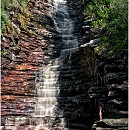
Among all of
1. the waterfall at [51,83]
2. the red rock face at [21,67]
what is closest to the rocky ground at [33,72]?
the red rock face at [21,67]

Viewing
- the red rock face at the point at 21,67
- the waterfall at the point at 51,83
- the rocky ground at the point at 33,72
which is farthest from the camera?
the red rock face at the point at 21,67

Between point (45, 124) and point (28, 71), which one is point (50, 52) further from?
point (45, 124)

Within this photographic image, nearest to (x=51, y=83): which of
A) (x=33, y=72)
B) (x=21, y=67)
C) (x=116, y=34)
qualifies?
(x=33, y=72)

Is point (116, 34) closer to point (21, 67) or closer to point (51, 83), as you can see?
point (51, 83)

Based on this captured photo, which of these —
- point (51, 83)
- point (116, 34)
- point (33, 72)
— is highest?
point (116, 34)

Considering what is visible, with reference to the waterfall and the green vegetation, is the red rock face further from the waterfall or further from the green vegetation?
the green vegetation

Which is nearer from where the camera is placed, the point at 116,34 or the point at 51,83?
the point at 116,34

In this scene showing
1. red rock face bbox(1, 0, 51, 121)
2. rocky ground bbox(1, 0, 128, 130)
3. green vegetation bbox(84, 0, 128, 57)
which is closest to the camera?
rocky ground bbox(1, 0, 128, 130)

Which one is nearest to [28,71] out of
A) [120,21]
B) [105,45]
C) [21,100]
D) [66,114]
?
[21,100]

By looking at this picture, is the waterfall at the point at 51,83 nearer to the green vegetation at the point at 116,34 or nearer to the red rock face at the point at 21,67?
the red rock face at the point at 21,67

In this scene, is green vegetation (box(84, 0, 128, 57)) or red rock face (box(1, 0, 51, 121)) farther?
red rock face (box(1, 0, 51, 121))

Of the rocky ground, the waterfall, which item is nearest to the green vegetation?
the rocky ground

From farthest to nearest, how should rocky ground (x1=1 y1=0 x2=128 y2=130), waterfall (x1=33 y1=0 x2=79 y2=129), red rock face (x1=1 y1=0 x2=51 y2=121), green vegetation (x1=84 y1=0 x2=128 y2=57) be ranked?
1. red rock face (x1=1 y1=0 x2=51 y2=121)
2. waterfall (x1=33 y1=0 x2=79 y2=129)
3. green vegetation (x1=84 y1=0 x2=128 y2=57)
4. rocky ground (x1=1 y1=0 x2=128 y2=130)

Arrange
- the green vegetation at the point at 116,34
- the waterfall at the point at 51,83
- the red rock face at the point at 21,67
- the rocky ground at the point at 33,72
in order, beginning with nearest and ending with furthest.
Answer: the rocky ground at the point at 33,72 < the green vegetation at the point at 116,34 < the waterfall at the point at 51,83 < the red rock face at the point at 21,67
